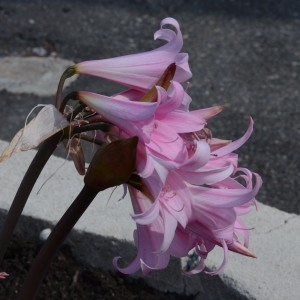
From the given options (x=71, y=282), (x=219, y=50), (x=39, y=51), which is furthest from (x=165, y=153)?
(x=219, y=50)

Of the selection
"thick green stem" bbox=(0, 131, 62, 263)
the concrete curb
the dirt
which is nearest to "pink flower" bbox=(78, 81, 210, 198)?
"thick green stem" bbox=(0, 131, 62, 263)

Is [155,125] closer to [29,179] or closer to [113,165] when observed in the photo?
[113,165]

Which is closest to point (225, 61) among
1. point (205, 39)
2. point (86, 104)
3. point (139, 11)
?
point (205, 39)

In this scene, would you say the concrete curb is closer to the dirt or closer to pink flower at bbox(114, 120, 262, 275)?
the dirt

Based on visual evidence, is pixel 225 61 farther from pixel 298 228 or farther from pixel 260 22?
pixel 298 228

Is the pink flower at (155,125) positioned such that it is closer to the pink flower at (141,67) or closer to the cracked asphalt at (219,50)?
the pink flower at (141,67)
